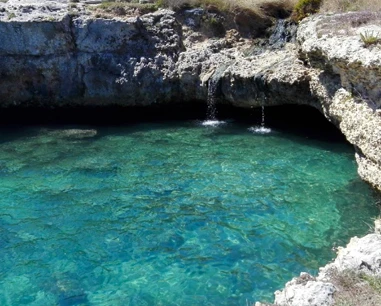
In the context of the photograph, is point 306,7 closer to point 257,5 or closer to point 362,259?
point 257,5

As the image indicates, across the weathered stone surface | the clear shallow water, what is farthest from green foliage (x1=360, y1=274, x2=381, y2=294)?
the weathered stone surface

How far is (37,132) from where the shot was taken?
55.1 ft

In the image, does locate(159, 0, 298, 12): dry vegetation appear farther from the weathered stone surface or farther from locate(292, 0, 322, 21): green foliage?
the weathered stone surface

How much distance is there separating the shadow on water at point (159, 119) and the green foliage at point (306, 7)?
3231 millimetres

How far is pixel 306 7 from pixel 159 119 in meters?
6.58

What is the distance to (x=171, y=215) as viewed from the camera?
33.4 ft

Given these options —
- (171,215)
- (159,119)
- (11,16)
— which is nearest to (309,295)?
(171,215)

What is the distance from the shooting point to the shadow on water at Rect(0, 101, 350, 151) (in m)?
15.9

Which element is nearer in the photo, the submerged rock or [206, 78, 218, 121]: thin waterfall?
the submerged rock

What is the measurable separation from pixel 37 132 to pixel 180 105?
5.28 m

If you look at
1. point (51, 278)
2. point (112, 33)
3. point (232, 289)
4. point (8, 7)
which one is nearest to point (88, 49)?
point (112, 33)

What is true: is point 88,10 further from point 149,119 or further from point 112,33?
point 149,119

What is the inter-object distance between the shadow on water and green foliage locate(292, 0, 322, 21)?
323 cm

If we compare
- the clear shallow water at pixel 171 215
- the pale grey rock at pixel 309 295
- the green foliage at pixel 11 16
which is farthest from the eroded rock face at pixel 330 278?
the green foliage at pixel 11 16
